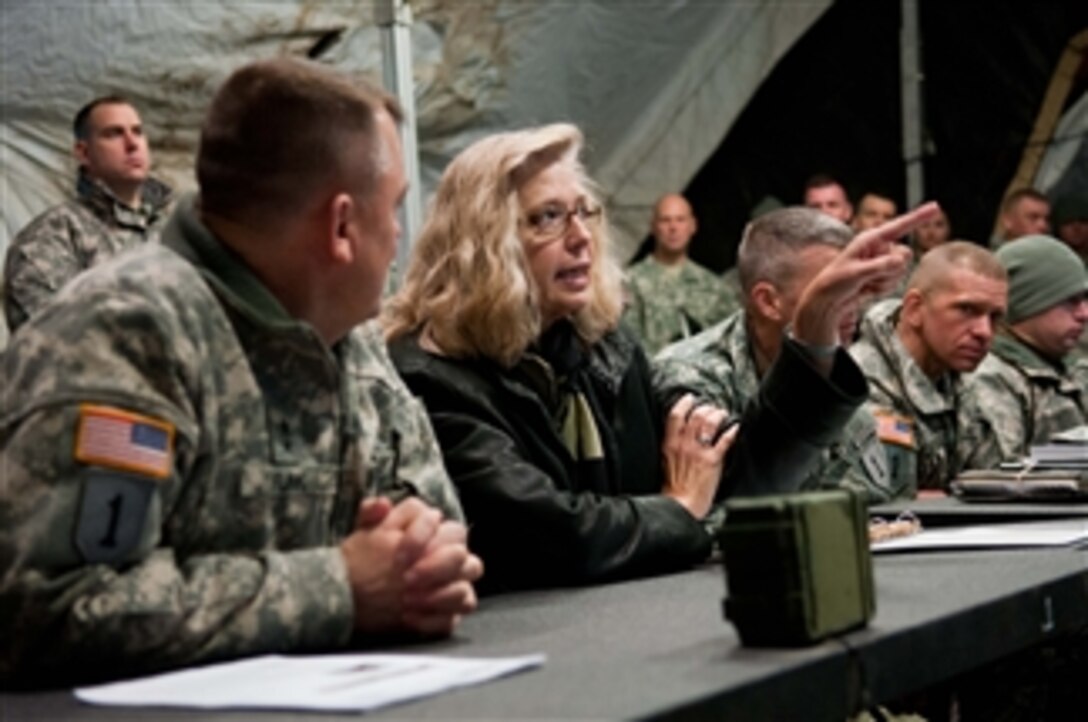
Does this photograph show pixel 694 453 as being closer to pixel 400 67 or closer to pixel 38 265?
pixel 400 67

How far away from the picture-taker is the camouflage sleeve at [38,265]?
6133 millimetres

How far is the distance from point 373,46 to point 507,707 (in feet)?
21.7

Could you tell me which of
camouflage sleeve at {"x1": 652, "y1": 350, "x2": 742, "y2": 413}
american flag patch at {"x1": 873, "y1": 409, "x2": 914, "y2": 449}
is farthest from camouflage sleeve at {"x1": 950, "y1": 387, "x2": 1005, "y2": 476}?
camouflage sleeve at {"x1": 652, "y1": 350, "x2": 742, "y2": 413}

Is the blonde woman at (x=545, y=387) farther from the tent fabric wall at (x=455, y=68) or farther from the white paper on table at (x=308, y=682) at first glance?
the tent fabric wall at (x=455, y=68)

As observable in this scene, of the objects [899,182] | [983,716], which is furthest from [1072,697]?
[899,182]

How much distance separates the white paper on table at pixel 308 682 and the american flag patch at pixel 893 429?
2.49m

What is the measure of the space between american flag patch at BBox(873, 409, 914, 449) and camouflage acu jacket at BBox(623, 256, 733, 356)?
4.23 meters

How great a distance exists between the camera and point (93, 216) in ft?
20.7

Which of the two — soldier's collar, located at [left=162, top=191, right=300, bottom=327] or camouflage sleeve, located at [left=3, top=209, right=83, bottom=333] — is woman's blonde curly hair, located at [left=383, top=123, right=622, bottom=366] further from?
camouflage sleeve, located at [left=3, top=209, right=83, bottom=333]

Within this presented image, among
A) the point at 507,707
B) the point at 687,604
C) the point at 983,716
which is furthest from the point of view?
the point at 983,716

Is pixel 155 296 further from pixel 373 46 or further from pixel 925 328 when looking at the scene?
pixel 373 46

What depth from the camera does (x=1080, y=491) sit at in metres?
3.53

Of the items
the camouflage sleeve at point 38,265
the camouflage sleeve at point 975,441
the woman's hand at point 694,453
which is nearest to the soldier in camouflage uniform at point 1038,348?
the camouflage sleeve at point 975,441

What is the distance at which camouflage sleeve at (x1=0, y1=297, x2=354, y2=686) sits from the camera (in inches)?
73.8
